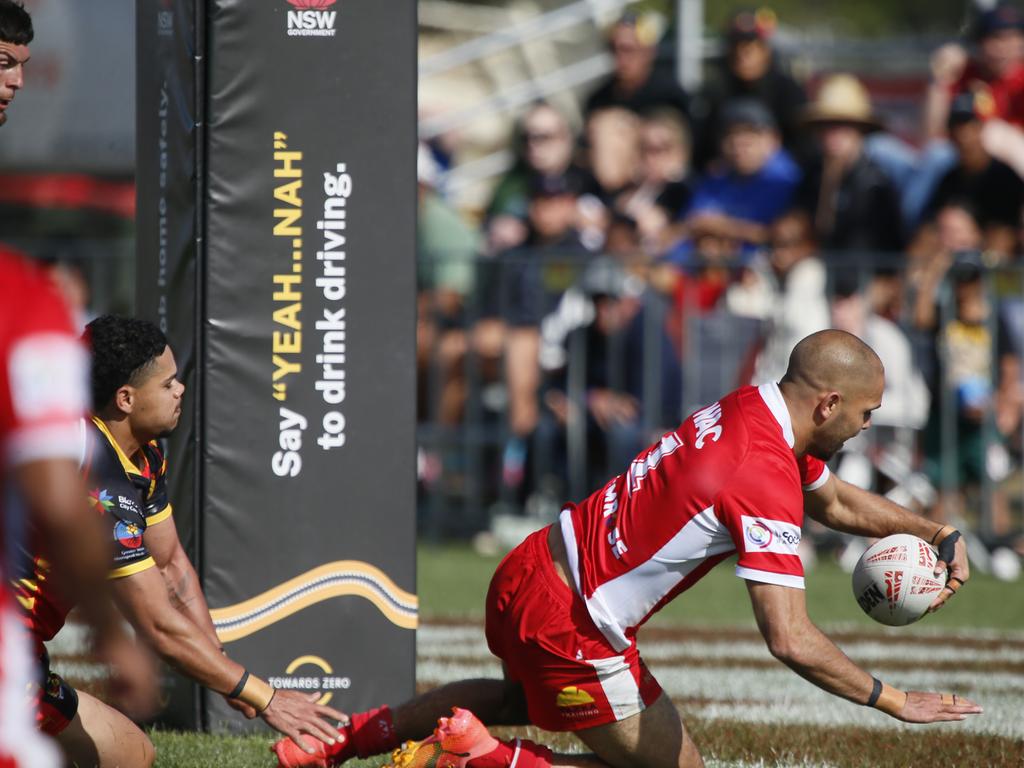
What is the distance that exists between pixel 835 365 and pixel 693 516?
71 cm

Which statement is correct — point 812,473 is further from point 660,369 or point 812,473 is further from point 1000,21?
point 1000,21

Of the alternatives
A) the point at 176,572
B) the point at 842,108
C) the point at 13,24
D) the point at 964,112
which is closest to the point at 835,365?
the point at 176,572

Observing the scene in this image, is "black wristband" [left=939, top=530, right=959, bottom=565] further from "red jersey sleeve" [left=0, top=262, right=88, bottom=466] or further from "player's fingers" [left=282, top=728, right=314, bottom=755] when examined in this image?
"red jersey sleeve" [left=0, top=262, right=88, bottom=466]

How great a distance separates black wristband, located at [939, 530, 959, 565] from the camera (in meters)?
5.64

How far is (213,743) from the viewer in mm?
6188

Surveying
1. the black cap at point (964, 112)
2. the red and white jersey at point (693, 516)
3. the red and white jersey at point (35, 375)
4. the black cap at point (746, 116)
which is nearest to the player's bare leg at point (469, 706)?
the red and white jersey at point (693, 516)

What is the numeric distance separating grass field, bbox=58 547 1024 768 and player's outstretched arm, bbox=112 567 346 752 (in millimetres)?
805

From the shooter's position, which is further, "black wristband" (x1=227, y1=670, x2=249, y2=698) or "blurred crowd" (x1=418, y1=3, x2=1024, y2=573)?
"blurred crowd" (x1=418, y1=3, x2=1024, y2=573)

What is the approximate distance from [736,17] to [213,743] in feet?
35.5

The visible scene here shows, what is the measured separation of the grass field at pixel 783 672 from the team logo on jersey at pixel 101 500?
1.22 metres

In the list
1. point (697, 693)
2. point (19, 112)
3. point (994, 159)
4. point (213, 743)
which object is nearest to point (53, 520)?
point (213, 743)

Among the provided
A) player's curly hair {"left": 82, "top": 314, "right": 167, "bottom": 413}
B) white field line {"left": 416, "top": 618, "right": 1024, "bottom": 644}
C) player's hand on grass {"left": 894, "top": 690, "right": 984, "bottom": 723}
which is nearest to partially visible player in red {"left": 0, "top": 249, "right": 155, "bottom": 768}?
player's curly hair {"left": 82, "top": 314, "right": 167, "bottom": 413}

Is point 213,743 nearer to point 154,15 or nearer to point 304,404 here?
point 304,404

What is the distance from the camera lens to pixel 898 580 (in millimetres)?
5441
